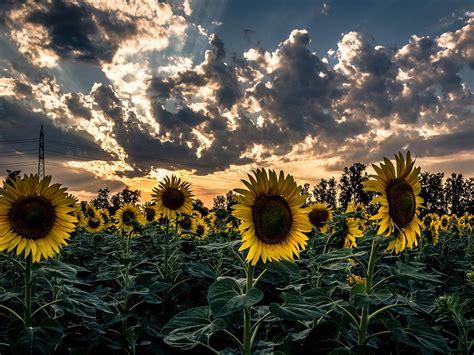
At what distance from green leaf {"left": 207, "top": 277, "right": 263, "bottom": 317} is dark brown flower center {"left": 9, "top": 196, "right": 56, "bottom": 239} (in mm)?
1862

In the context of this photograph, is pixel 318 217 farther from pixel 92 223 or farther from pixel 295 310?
pixel 92 223

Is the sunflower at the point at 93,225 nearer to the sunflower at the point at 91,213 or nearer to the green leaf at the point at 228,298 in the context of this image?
the sunflower at the point at 91,213

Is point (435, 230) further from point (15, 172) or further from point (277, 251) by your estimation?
point (15, 172)

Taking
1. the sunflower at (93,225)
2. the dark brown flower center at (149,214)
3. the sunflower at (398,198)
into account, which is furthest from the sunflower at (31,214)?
the sunflower at (93,225)

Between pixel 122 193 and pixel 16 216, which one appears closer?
pixel 16 216

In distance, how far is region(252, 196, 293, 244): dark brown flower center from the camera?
9.21 ft

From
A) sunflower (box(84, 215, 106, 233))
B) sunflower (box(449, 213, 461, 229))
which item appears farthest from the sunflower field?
sunflower (box(449, 213, 461, 229))

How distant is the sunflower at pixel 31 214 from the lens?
331cm

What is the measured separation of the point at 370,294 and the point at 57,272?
218 cm

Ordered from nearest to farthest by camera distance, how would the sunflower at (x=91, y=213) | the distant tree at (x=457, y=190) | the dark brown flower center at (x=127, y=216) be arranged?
the dark brown flower center at (x=127, y=216) → the sunflower at (x=91, y=213) → the distant tree at (x=457, y=190)

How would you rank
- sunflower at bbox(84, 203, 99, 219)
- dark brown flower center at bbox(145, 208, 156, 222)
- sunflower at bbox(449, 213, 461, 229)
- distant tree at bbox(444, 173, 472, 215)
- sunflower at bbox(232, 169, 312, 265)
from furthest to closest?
1. distant tree at bbox(444, 173, 472, 215)
2. sunflower at bbox(449, 213, 461, 229)
3. sunflower at bbox(84, 203, 99, 219)
4. dark brown flower center at bbox(145, 208, 156, 222)
5. sunflower at bbox(232, 169, 312, 265)

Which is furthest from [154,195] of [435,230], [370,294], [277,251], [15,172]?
[435,230]

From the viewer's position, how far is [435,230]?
10.5m

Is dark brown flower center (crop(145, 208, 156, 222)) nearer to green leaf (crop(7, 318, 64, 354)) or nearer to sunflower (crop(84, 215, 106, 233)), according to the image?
sunflower (crop(84, 215, 106, 233))
